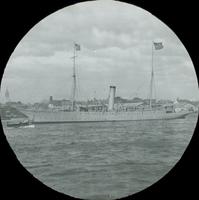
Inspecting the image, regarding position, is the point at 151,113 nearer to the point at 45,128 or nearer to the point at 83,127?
the point at 83,127

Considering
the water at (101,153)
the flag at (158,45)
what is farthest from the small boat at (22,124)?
the flag at (158,45)

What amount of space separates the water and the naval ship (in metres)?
0.05

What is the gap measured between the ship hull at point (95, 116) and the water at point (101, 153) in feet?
0.15

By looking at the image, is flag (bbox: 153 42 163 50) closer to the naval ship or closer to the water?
the naval ship

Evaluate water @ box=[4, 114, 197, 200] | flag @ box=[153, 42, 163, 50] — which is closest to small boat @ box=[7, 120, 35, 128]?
water @ box=[4, 114, 197, 200]

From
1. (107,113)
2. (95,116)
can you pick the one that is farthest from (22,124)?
(107,113)

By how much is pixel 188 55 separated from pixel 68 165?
4.67 ft

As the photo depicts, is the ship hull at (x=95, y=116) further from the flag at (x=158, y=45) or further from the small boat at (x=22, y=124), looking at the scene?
the flag at (x=158, y=45)

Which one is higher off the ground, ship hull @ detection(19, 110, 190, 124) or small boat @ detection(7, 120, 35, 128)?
ship hull @ detection(19, 110, 190, 124)

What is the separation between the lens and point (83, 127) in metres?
4.96

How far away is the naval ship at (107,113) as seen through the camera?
4875mm

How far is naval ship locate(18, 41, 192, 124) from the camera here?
4875 millimetres

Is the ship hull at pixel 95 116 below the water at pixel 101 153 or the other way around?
the other way around

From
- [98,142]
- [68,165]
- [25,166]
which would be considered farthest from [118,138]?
[25,166]
